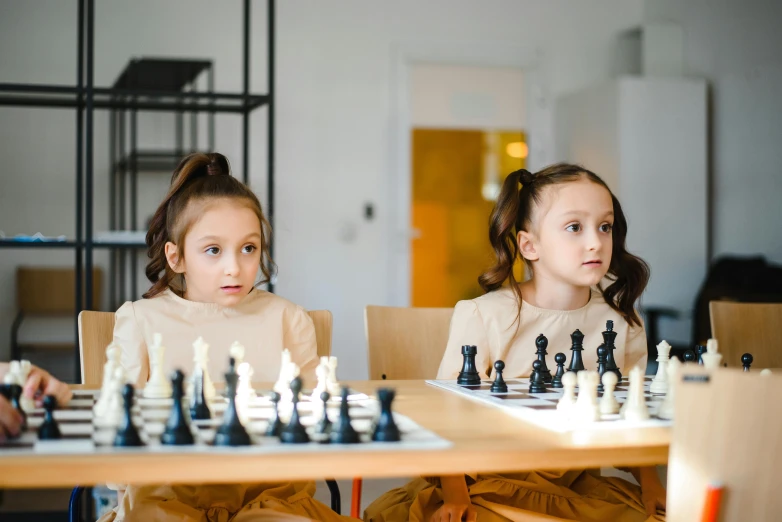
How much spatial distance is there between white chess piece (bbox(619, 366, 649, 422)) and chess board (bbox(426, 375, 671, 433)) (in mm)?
13

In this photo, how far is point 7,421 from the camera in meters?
1.21

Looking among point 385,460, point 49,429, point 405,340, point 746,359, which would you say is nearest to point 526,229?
point 405,340

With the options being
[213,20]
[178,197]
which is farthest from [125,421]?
[213,20]

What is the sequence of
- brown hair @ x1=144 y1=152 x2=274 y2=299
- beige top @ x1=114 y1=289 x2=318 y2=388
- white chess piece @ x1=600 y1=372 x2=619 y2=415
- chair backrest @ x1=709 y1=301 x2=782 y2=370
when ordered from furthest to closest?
chair backrest @ x1=709 y1=301 x2=782 y2=370 < brown hair @ x1=144 y1=152 x2=274 y2=299 < beige top @ x1=114 y1=289 x2=318 y2=388 < white chess piece @ x1=600 y1=372 x2=619 y2=415

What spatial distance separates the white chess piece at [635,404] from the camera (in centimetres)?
146

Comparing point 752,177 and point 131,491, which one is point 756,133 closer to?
point 752,177

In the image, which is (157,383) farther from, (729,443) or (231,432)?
(729,443)

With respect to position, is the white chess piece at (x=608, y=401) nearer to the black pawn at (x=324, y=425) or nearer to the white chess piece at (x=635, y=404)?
the white chess piece at (x=635, y=404)

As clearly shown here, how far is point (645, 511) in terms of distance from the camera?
5.94 feet

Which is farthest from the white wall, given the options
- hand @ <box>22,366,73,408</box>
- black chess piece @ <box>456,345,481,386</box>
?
hand @ <box>22,366,73,408</box>

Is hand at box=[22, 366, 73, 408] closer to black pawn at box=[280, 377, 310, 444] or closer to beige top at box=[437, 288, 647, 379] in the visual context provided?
black pawn at box=[280, 377, 310, 444]

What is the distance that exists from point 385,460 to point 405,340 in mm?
1366

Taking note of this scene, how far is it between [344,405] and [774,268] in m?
4.81

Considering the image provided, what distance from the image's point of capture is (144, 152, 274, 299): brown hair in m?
2.26
